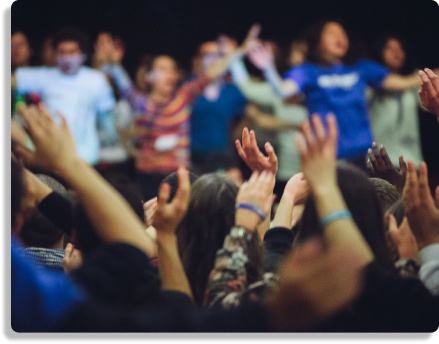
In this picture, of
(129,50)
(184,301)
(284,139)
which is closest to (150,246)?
(184,301)

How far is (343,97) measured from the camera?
8.93ft

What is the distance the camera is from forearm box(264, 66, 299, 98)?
281 centimetres

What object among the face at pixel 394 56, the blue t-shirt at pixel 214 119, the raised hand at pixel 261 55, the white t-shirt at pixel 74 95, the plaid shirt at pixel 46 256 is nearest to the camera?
the plaid shirt at pixel 46 256

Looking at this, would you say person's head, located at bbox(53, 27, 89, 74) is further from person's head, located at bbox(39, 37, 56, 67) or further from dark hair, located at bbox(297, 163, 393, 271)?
dark hair, located at bbox(297, 163, 393, 271)

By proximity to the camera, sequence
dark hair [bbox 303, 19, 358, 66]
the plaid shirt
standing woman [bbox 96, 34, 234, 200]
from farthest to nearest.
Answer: standing woman [bbox 96, 34, 234, 200]
dark hair [bbox 303, 19, 358, 66]
the plaid shirt

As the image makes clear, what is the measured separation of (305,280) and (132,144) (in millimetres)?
2891

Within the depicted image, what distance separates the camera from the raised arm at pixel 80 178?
909 millimetres

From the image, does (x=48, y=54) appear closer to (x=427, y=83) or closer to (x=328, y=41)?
(x=328, y=41)

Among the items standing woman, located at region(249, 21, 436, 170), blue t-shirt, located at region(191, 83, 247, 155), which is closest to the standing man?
Result: blue t-shirt, located at region(191, 83, 247, 155)

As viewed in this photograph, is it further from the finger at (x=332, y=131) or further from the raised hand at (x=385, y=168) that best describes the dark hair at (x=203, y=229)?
the raised hand at (x=385, y=168)

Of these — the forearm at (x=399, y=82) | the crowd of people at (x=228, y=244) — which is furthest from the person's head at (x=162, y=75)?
the crowd of people at (x=228, y=244)

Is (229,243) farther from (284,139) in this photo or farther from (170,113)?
(170,113)

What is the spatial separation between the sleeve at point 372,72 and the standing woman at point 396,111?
0.28 ft

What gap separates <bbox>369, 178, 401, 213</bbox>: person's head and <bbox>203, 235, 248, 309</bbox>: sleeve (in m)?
0.48
